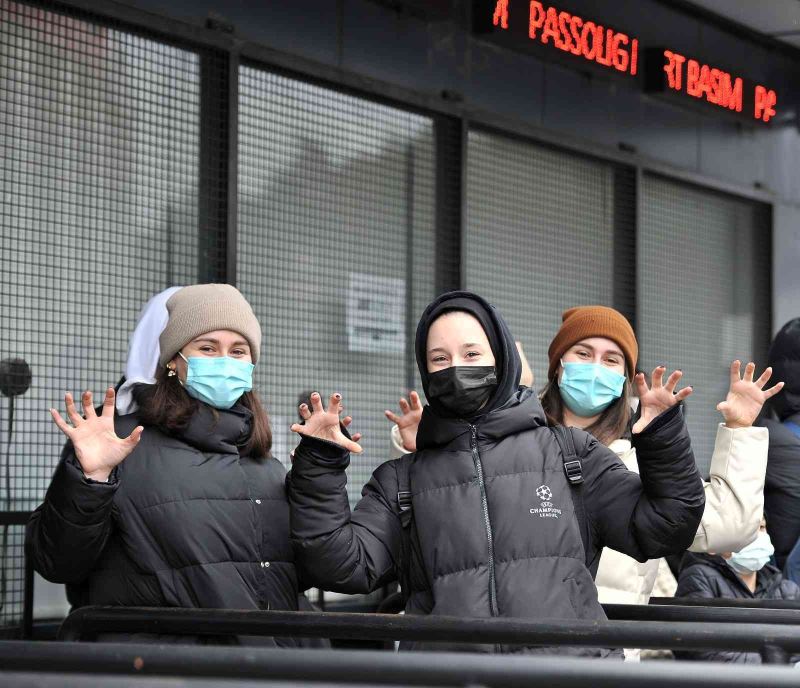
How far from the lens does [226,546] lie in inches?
142

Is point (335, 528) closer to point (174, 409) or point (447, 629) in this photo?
point (447, 629)

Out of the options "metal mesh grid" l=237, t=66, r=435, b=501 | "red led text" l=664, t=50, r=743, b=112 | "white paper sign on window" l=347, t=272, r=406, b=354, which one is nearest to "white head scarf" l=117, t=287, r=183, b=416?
"metal mesh grid" l=237, t=66, r=435, b=501

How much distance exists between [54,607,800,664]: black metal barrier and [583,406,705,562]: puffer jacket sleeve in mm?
636

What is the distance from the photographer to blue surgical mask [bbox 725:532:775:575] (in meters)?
4.97

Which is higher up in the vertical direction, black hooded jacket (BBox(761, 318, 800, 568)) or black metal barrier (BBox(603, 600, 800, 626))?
black hooded jacket (BBox(761, 318, 800, 568))

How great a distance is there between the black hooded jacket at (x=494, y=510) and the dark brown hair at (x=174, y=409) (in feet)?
1.78

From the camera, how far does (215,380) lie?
3.81 m

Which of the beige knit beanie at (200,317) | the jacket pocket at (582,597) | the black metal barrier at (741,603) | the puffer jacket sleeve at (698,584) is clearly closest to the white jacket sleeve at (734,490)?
the black metal barrier at (741,603)

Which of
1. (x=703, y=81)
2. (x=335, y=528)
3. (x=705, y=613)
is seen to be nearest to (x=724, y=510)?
(x=705, y=613)

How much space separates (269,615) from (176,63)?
3787mm

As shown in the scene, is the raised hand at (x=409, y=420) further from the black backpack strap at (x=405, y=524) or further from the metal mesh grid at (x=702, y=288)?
the metal mesh grid at (x=702, y=288)

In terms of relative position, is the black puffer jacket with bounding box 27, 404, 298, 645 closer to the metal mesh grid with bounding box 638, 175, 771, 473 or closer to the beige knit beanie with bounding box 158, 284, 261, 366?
the beige knit beanie with bounding box 158, 284, 261, 366

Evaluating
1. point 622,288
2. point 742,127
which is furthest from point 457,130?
point 742,127

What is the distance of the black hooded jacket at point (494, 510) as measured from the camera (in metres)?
3.14
